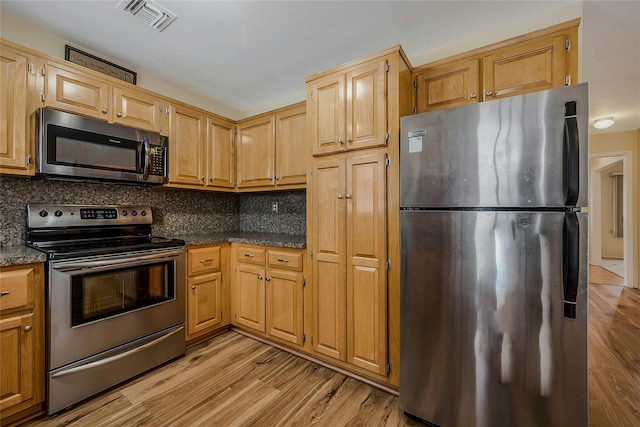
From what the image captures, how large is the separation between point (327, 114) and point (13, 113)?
77.8 inches

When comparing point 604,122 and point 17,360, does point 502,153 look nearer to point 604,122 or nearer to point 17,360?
point 17,360

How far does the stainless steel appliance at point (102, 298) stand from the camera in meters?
1.68

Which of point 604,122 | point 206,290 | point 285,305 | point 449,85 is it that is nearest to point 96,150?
point 206,290

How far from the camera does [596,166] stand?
5.86 metres

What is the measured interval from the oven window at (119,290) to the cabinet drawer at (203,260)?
0.19 meters

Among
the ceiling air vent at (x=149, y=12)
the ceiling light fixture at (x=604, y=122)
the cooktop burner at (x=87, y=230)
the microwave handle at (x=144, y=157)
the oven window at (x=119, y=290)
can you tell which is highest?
the ceiling air vent at (x=149, y=12)

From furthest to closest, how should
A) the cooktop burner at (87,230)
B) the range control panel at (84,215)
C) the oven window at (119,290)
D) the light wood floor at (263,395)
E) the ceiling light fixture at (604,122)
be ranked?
the ceiling light fixture at (604,122) → the range control panel at (84,215) → the cooktop burner at (87,230) → the oven window at (119,290) → the light wood floor at (263,395)

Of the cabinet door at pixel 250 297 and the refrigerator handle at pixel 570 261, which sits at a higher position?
the refrigerator handle at pixel 570 261

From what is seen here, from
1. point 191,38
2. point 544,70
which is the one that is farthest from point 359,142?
point 191,38

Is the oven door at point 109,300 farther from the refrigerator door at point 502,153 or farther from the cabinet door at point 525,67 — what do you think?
the cabinet door at point 525,67

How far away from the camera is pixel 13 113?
5.74ft

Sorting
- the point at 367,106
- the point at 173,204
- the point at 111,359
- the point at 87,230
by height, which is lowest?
the point at 111,359

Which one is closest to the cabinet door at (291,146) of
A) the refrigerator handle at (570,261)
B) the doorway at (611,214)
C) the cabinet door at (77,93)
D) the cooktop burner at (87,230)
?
the cooktop burner at (87,230)

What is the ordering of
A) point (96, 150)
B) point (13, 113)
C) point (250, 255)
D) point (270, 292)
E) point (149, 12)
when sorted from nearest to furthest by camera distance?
point (13, 113), point (149, 12), point (96, 150), point (270, 292), point (250, 255)
